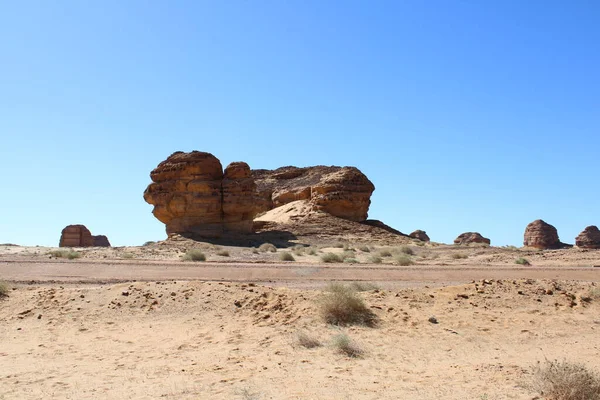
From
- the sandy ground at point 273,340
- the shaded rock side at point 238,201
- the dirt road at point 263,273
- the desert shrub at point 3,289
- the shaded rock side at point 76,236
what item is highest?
the shaded rock side at point 238,201

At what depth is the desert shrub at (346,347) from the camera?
939 centimetres

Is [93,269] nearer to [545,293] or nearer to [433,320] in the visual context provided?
[433,320]

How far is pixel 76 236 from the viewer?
185 feet

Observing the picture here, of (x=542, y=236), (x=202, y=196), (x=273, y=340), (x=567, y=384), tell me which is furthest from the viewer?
(x=542, y=236)

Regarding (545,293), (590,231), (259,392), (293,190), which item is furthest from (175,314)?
(590,231)

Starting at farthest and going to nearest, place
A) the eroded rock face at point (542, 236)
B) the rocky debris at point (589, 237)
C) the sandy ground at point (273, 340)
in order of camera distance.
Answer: the eroded rock face at point (542, 236) → the rocky debris at point (589, 237) → the sandy ground at point (273, 340)

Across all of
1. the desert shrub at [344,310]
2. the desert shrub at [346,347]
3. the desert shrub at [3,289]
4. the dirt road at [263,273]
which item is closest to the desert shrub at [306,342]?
the desert shrub at [346,347]

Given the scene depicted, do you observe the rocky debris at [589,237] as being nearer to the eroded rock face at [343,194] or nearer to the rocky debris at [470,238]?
the rocky debris at [470,238]

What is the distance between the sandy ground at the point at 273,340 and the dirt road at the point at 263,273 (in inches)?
20.0

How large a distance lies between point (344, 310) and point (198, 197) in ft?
100

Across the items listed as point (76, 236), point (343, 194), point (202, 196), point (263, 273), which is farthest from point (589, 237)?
point (76, 236)

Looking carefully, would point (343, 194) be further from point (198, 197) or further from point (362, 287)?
point (362, 287)

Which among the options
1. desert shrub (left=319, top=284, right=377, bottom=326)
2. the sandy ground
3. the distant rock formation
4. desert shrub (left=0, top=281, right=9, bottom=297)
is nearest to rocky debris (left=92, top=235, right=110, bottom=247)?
the distant rock formation

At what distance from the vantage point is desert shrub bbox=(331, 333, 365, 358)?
30.8ft
